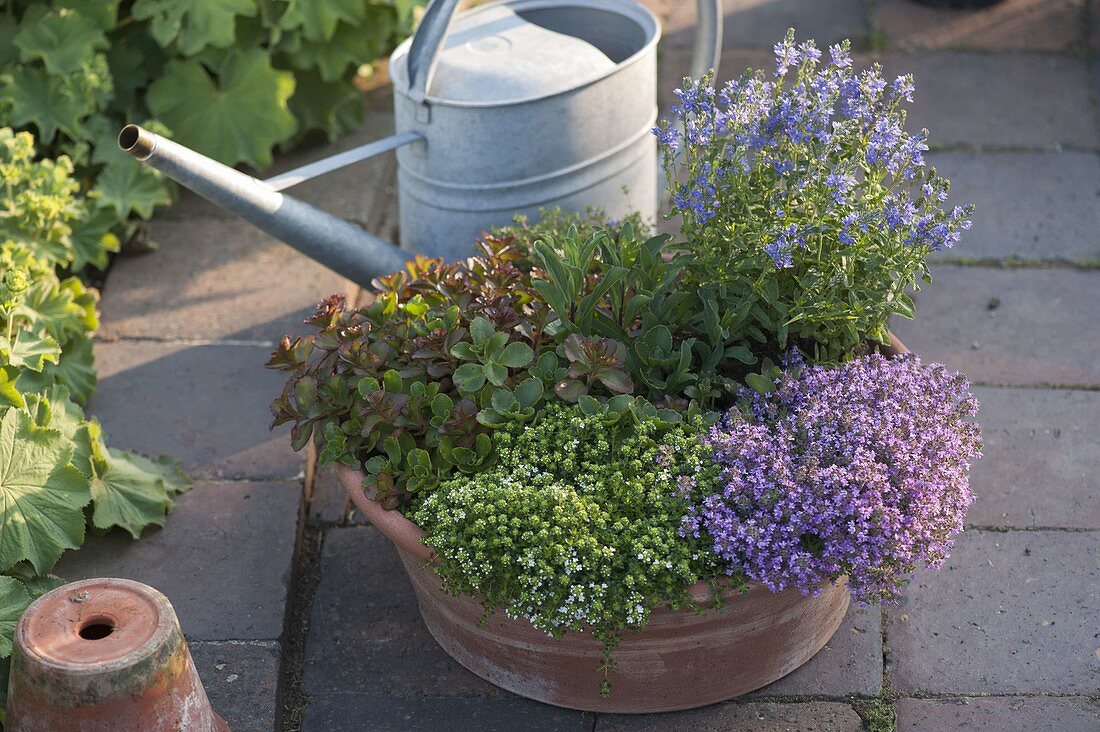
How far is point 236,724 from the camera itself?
86.2 inches

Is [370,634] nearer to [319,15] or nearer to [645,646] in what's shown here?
[645,646]

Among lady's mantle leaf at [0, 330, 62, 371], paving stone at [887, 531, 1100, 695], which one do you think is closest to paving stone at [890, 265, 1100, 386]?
paving stone at [887, 531, 1100, 695]

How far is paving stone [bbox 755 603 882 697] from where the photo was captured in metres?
2.27

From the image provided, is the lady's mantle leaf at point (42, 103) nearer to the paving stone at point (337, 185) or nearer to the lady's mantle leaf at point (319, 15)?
the paving stone at point (337, 185)

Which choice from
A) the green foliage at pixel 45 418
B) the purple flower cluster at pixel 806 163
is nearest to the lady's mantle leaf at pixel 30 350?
the green foliage at pixel 45 418

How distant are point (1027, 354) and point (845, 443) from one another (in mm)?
1318

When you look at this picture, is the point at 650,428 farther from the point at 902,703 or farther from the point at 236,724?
the point at 236,724

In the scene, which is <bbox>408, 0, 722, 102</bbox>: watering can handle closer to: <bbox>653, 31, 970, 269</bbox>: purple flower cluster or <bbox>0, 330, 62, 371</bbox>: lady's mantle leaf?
<bbox>653, 31, 970, 269</bbox>: purple flower cluster

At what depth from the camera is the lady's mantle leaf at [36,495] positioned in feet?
7.41

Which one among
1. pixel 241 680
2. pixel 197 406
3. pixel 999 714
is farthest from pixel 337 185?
pixel 999 714

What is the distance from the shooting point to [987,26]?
460 cm

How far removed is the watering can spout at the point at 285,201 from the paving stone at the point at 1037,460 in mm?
1447

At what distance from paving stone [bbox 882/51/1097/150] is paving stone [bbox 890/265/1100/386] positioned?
28.9 inches

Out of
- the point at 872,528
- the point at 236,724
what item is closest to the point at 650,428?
the point at 872,528
